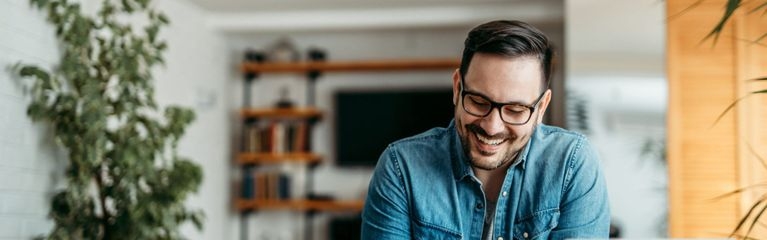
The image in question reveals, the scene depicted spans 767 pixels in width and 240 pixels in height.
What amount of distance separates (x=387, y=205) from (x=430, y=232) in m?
0.10

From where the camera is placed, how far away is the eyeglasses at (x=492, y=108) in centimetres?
169

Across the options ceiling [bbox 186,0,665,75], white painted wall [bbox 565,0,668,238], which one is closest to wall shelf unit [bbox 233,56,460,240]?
ceiling [bbox 186,0,665,75]

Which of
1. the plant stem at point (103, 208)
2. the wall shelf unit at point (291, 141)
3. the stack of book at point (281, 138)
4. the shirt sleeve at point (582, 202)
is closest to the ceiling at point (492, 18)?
the wall shelf unit at point (291, 141)

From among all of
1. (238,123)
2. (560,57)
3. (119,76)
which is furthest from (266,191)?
(119,76)

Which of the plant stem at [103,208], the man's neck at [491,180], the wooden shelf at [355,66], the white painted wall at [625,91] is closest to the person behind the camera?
the man's neck at [491,180]

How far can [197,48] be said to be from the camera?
644cm

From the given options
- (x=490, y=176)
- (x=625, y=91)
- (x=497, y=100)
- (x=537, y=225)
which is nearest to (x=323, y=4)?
(x=625, y=91)

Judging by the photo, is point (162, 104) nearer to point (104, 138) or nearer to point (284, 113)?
point (284, 113)

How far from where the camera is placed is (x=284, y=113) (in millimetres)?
6816

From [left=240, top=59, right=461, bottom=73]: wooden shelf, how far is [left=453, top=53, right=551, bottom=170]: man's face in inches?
189

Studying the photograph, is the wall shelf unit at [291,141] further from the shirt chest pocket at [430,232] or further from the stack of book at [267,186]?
the shirt chest pocket at [430,232]

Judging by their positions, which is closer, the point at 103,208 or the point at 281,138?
the point at 103,208

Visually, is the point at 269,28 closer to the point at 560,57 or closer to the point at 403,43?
the point at 403,43

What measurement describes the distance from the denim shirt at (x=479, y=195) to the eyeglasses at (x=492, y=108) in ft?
0.54
